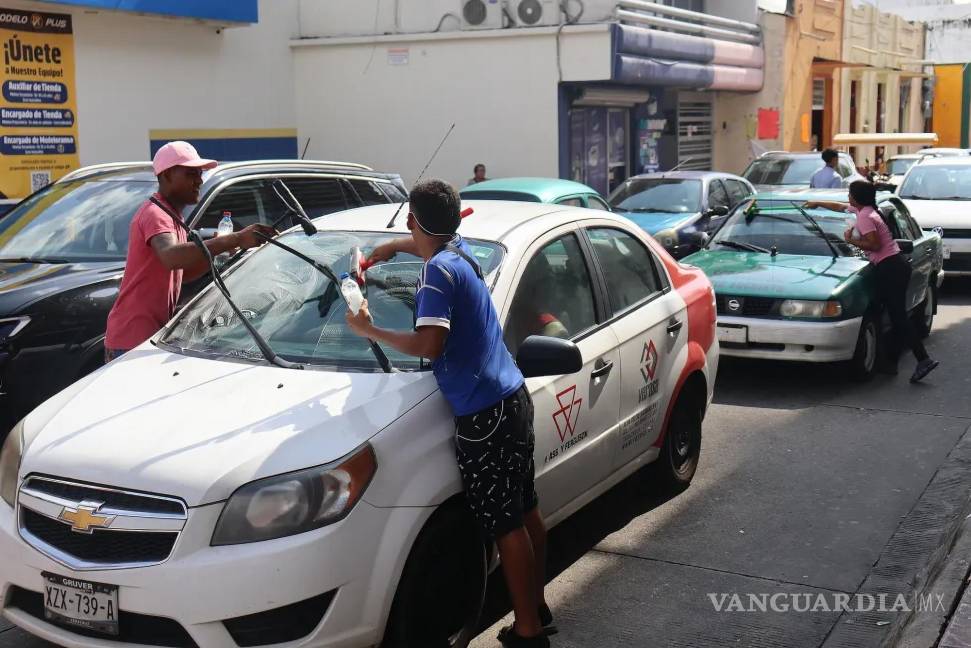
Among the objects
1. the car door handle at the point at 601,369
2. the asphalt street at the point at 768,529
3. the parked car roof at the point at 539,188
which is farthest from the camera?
the parked car roof at the point at 539,188

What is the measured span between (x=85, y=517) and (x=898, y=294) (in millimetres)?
7321

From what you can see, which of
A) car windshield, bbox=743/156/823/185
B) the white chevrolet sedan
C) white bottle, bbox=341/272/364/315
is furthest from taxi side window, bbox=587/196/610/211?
white bottle, bbox=341/272/364/315

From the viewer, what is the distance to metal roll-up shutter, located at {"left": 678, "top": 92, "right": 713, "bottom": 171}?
24.2 metres

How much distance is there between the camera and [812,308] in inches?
340

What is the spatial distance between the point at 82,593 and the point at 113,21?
42.5ft

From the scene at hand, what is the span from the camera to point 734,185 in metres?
15.7

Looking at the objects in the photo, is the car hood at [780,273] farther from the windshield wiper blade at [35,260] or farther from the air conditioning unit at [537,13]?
the air conditioning unit at [537,13]

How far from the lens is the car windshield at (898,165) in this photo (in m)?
26.4

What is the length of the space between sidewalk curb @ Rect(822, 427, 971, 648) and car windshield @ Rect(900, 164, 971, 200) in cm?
919

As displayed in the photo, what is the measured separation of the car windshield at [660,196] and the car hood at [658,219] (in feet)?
0.58

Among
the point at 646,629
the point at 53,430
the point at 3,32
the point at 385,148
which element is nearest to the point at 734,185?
the point at 385,148

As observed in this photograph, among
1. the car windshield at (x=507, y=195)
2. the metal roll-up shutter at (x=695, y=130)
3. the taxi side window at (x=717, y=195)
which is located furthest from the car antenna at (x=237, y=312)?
the metal roll-up shutter at (x=695, y=130)

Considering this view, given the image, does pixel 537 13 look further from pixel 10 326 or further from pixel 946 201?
pixel 10 326

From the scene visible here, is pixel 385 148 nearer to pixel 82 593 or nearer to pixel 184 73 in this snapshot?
pixel 184 73
